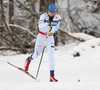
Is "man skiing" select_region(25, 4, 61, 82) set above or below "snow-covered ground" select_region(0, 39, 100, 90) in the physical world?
above

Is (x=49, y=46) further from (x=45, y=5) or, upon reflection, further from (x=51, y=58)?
(x=45, y=5)

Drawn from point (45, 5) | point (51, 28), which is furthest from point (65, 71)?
point (45, 5)

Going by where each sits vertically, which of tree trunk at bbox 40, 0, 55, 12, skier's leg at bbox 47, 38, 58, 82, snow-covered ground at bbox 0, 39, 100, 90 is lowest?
snow-covered ground at bbox 0, 39, 100, 90

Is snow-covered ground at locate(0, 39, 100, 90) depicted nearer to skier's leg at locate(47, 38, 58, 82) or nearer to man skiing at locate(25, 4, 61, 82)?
skier's leg at locate(47, 38, 58, 82)

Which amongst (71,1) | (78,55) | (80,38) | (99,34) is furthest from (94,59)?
(71,1)

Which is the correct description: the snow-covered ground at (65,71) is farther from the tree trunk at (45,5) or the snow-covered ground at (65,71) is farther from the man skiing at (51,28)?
the tree trunk at (45,5)

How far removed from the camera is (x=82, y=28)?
46.5ft

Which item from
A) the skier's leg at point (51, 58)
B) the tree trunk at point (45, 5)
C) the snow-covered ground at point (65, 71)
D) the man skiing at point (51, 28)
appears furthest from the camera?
the tree trunk at point (45, 5)

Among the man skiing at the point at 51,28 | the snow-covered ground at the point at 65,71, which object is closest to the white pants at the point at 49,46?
the man skiing at the point at 51,28

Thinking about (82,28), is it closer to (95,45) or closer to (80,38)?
(80,38)

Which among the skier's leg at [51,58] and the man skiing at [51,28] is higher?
the man skiing at [51,28]

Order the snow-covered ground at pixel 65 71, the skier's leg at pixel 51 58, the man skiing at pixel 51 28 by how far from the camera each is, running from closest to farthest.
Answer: the man skiing at pixel 51 28 → the skier's leg at pixel 51 58 → the snow-covered ground at pixel 65 71

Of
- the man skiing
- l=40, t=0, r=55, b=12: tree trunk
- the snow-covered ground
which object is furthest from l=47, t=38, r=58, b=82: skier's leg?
l=40, t=0, r=55, b=12: tree trunk

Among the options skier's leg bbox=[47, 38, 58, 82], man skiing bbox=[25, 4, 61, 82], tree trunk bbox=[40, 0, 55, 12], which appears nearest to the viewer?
man skiing bbox=[25, 4, 61, 82]
